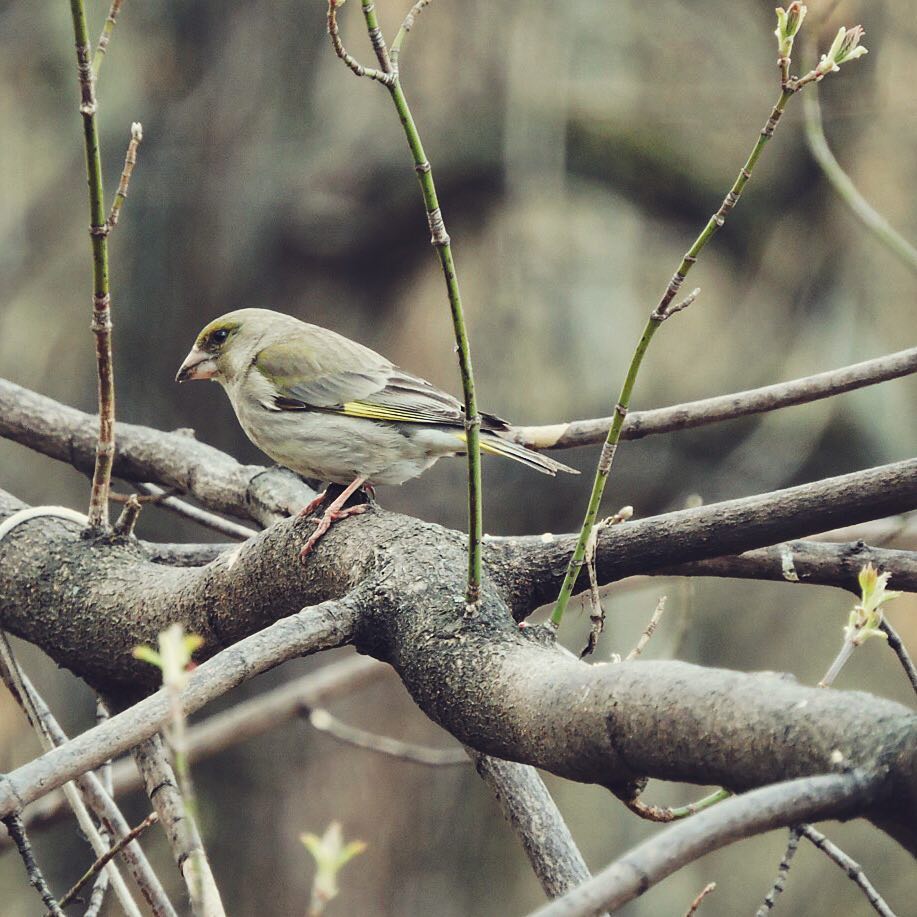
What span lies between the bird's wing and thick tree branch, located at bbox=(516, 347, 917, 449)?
0.75m

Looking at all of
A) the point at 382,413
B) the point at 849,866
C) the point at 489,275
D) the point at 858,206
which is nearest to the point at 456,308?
the point at 849,866

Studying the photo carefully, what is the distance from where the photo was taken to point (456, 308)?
5.11 feet

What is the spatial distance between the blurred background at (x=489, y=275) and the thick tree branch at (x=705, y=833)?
18.1 ft

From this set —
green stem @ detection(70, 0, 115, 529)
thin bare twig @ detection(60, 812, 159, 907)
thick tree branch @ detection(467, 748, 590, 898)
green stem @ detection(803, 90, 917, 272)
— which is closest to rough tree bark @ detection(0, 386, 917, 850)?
green stem @ detection(70, 0, 115, 529)

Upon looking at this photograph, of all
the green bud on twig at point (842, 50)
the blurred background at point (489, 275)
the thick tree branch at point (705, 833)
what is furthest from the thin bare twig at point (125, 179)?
the blurred background at point (489, 275)

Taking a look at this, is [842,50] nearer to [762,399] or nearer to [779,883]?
[762,399]

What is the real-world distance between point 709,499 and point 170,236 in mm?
3586

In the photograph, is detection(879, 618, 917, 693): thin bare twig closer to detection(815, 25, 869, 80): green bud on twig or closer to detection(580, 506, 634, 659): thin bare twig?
detection(580, 506, 634, 659): thin bare twig

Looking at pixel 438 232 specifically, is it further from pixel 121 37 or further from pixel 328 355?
pixel 121 37

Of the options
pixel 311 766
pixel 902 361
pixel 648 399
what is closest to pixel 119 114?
pixel 648 399

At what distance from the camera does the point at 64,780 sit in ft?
4.87

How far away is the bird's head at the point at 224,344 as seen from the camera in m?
3.87

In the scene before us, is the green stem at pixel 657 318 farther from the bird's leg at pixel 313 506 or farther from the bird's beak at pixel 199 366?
the bird's beak at pixel 199 366

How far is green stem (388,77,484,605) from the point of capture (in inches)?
59.3
